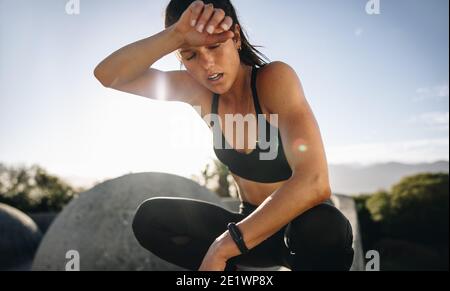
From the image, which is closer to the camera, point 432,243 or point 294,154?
point 294,154

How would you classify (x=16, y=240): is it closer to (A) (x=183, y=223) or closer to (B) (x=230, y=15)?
(A) (x=183, y=223)

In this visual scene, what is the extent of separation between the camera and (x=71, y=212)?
641cm

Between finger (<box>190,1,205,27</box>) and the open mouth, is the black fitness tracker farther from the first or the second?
finger (<box>190,1,205,27</box>)

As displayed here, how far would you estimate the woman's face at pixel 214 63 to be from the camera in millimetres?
2539

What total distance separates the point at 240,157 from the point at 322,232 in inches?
32.5

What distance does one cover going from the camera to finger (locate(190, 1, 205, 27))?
236 cm

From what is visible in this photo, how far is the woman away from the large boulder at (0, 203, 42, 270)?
29.8 ft

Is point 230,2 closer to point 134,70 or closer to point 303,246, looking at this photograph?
point 134,70

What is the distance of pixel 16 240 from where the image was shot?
11.1 metres

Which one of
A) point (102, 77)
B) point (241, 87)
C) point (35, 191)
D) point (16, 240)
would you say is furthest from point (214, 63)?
point (35, 191)

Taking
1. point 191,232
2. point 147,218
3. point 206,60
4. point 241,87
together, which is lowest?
point 191,232

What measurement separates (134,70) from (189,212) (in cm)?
112

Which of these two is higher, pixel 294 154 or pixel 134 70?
pixel 134 70
